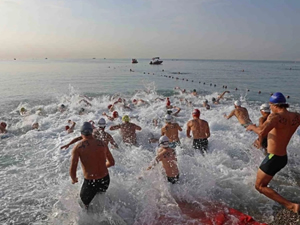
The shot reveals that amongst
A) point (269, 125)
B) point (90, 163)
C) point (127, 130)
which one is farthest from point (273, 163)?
point (127, 130)

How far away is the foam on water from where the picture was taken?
195 inches

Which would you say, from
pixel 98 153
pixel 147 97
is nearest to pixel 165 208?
pixel 98 153

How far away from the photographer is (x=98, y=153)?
412 centimetres

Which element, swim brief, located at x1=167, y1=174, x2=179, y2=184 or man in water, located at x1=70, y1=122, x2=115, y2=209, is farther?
swim brief, located at x1=167, y1=174, x2=179, y2=184

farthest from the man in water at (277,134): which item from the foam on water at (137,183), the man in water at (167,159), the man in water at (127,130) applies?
the man in water at (127,130)

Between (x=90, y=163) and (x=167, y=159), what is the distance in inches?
73.6

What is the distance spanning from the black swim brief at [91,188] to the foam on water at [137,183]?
0.94 ft

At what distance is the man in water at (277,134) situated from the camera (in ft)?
13.2

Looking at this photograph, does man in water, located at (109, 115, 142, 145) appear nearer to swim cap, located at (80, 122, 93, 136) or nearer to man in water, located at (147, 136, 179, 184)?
man in water, located at (147, 136, 179, 184)

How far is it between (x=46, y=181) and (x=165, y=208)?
142 inches

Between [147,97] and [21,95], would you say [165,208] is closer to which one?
[147,97]

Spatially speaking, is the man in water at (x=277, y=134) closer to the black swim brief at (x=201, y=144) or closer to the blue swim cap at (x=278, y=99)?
the blue swim cap at (x=278, y=99)

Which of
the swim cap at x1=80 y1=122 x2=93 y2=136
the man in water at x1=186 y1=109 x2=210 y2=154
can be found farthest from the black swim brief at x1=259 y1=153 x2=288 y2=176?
the man in water at x1=186 y1=109 x2=210 y2=154

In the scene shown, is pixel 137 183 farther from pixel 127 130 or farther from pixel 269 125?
pixel 269 125
